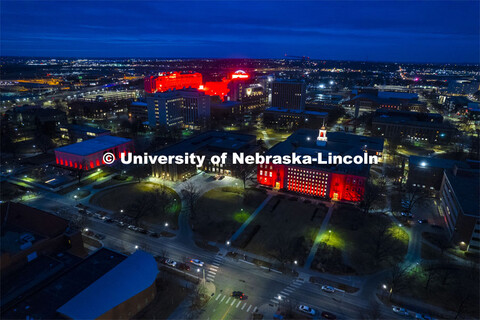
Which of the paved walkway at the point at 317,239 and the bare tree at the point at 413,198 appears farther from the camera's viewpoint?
the bare tree at the point at 413,198

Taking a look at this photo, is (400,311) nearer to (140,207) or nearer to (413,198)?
(413,198)

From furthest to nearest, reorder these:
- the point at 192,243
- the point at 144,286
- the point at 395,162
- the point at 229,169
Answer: the point at 395,162 → the point at 229,169 → the point at 192,243 → the point at 144,286

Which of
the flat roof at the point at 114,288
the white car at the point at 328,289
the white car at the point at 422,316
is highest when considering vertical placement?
the flat roof at the point at 114,288

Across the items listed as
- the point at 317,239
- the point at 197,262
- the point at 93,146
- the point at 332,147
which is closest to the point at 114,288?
the point at 197,262

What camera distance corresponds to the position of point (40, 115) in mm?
131500

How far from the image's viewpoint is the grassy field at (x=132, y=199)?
68.3 m

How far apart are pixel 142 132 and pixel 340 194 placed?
101 metres

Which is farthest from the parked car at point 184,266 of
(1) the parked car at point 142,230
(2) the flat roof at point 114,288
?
(1) the parked car at point 142,230

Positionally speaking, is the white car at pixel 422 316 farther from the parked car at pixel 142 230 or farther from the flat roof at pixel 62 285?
the parked car at pixel 142 230

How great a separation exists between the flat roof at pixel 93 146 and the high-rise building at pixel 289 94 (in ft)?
341

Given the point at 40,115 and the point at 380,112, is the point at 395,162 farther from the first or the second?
the point at 40,115

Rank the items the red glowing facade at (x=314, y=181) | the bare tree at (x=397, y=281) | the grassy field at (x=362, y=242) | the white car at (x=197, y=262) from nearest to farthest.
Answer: the bare tree at (x=397, y=281), the white car at (x=197, y=262), the grassy field at (x=362, y=242), the red glowing facade at (x=314, y=181)

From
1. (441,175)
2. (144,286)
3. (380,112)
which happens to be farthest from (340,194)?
(380,112)

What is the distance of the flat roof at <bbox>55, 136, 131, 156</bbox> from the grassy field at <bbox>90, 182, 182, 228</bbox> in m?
22.7
